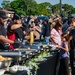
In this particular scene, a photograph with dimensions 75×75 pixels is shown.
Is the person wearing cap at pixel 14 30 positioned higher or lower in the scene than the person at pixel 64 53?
higher

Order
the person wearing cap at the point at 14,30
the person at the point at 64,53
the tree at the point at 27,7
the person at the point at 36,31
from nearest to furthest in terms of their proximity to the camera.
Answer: the person wearing cap at the point at 14,30 → the person at the point at 64,53 → the person at the point at 36,31 → the tree at the point at 27,7

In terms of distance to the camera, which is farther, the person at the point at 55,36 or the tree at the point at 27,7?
the tree at the point at 27,7

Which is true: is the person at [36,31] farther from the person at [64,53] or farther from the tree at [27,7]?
the tree at [27,7]

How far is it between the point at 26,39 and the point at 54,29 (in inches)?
29.7

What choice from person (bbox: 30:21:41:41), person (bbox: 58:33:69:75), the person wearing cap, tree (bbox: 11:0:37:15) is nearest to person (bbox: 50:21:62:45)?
person (bbox: 58:33:69:75)

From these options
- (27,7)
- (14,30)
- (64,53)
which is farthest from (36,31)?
(27,7)

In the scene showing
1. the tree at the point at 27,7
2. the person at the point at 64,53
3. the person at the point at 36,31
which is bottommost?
the person at the point at 64,53

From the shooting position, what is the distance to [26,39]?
26.9 ft

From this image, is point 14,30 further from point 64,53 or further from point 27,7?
point 27,7

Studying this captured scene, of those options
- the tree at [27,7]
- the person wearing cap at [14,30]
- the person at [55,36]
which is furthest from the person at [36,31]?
the tree at [27,7]

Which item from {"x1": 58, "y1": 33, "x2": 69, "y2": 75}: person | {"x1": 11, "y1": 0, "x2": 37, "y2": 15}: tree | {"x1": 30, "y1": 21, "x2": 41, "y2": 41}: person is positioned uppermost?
{"x1": 11, "y1": 0, "x2": 37, "y2": 15}: tree

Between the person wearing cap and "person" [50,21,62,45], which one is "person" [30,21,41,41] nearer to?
"person" [50,21,62,45]

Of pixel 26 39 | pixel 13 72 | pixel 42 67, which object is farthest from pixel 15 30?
pixel 13 72

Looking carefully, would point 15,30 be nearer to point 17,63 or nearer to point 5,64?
point 17,63
